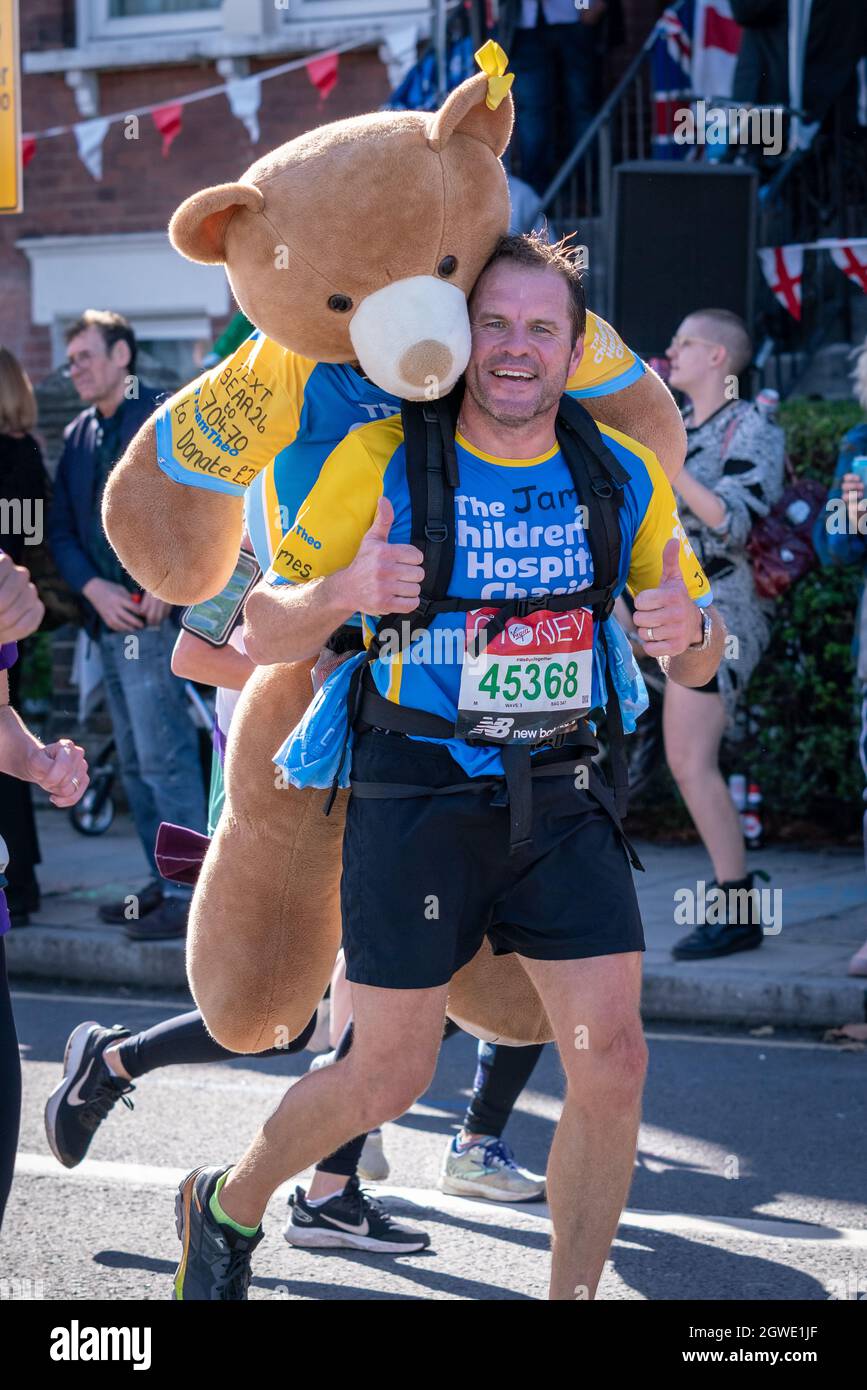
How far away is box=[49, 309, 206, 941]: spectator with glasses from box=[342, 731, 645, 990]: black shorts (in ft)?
13.3

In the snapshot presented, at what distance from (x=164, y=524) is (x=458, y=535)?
0.62m

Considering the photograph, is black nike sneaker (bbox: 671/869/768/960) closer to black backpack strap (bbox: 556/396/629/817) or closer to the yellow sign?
the yellow sign

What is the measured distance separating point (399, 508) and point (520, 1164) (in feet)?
7.45

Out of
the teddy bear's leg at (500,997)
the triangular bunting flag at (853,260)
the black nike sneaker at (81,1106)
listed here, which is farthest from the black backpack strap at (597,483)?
the triangular bunting flag at (853,260)

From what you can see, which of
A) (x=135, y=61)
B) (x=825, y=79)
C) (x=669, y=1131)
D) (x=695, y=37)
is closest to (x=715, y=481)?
(x=669, y=1131)

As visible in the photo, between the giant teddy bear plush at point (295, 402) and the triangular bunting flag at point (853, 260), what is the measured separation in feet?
21.6

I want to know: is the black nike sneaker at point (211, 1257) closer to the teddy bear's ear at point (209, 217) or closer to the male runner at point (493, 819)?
the male runner at point (493, 819)

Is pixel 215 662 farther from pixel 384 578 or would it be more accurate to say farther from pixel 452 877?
pixel 384 578

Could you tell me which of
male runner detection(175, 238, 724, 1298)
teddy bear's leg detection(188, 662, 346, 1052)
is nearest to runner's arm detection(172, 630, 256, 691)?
teddy bear's leg detection(188, 662, 346, 1052)

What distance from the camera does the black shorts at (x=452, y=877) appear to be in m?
3.38

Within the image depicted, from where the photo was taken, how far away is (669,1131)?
17.2 feet

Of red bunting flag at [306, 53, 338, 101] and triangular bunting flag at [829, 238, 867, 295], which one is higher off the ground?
red bunting flag at [306, 53, 338, 101]

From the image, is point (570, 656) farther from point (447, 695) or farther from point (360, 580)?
point (360, 580)

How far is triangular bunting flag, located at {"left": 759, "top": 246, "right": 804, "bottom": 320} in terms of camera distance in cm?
996
